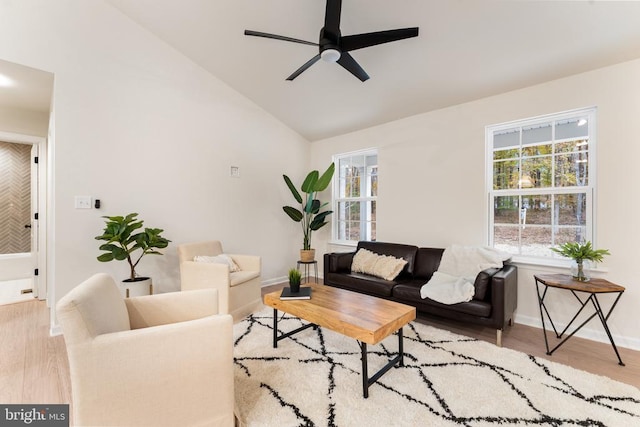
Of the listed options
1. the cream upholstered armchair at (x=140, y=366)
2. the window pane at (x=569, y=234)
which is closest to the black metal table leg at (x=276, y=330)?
the cream upholstered armchair at (x=140, y=366)

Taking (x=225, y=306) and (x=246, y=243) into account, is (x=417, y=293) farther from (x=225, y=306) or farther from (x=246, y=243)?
(x=246, y=243)

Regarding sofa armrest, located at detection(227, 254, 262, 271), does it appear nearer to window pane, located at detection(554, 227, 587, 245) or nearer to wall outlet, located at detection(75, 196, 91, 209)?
wall outlet, located at detection(75, 196, 91, 209)

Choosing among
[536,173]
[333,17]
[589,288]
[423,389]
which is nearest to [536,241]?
[536,173]

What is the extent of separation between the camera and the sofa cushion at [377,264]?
327 cm

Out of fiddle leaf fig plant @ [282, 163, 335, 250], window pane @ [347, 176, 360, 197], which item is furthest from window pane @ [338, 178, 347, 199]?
fiddle leaf fig plant @ [282, 163, 335, 250]

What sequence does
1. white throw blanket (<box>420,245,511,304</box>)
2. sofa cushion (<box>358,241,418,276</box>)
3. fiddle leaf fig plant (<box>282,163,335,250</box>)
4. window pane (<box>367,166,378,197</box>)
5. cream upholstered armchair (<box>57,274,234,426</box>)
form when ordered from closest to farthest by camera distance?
1. cream upholstered armchair (<box>57,274,234,426</box>)
2. white throw blanket (<box>420,245,511,304</box>)
3. sofa cushion (<box>358,241,418,276</box>)
4. fiddle leaf fig plant (<box>282,163,335,250</box>)
5. window pane (<box>367,166,378,197</box>)

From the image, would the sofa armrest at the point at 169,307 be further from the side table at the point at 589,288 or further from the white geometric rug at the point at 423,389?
the side table at the point at 589,288

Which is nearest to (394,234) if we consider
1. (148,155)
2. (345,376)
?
(345,376)

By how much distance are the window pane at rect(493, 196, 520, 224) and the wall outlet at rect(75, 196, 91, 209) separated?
4508 mm

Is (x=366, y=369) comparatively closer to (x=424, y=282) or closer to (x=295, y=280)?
(x=295, y=280)

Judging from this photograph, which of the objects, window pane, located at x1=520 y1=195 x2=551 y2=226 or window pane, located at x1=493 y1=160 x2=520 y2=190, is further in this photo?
window pane, located at x1=493 y1=160 x2=520 y2=190

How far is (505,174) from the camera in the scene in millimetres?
3189

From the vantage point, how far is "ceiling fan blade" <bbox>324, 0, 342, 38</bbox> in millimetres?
1928

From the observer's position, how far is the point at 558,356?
2287mm
